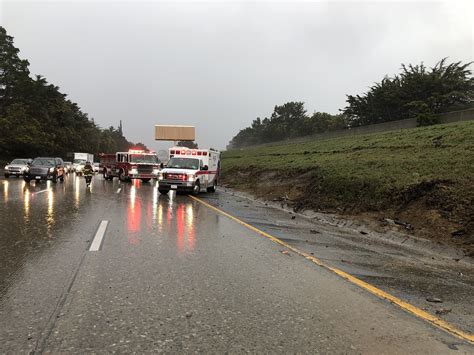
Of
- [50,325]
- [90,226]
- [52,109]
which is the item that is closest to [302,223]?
[90,226]

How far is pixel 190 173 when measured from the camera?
68.3 feet

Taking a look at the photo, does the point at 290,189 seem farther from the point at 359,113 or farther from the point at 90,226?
the point at 359,113

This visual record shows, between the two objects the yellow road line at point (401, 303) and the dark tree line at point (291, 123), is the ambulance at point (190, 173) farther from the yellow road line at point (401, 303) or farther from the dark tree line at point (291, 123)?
the dark tree line at point (291, 123)

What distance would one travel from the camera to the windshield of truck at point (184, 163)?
2175 centimetres

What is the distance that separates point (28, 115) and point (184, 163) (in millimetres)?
51323

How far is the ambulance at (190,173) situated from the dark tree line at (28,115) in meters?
41.9

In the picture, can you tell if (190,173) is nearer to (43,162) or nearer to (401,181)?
(401,181)

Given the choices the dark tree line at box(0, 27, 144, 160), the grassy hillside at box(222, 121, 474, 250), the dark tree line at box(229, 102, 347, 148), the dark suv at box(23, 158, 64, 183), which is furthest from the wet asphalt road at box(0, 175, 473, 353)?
the dark tree line at box(229, 102, 347, 148)

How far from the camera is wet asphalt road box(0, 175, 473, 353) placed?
146 inches

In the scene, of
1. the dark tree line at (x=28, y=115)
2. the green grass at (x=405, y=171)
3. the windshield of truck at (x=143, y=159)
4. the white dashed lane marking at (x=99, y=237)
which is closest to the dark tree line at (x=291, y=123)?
the dark tree line at (x=28, y=115)

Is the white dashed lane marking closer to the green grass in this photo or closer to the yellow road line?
the yellow road line

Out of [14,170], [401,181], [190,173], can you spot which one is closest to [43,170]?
[14,170]

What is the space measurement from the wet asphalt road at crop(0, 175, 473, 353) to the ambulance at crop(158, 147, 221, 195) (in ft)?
40.4

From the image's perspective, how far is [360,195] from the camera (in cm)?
1438
